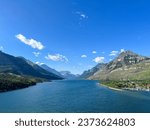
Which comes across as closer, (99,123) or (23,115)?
(99,123)

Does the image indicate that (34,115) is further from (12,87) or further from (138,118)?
(12,87)

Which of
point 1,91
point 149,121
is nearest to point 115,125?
point 149,121

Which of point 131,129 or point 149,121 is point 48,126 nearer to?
point 131,129

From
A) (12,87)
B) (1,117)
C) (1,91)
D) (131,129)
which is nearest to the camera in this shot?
(131,129)

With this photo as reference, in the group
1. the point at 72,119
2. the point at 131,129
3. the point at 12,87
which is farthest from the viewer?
the point at 12,87

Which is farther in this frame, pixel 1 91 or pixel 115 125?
pixel 1 91

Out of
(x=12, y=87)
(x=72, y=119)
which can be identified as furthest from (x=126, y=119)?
(x=12, y=87)

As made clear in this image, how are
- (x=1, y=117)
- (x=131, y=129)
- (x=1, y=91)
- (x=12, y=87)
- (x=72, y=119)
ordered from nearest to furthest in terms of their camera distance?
(x=131, y=129) → (x=72, y=119) → (x=1, y=117) → (x=1, y=91) → (x=12, y=87)

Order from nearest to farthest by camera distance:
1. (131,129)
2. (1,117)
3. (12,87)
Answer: (131,129), (1,117), (12,87)

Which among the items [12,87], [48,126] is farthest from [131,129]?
[12,87]
